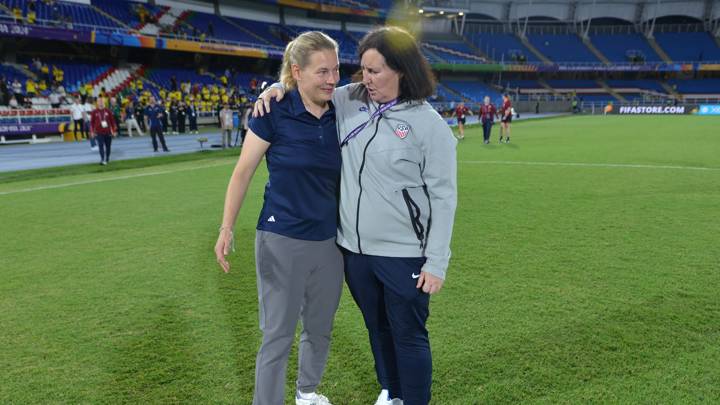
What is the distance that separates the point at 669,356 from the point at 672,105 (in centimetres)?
5007

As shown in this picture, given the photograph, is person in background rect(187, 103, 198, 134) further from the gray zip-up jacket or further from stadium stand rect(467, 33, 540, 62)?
stadium stand rect(467, 33, 540, 62)

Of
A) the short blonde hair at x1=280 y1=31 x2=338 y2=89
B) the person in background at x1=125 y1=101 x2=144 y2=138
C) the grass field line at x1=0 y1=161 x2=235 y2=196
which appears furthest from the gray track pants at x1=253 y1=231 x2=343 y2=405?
the person in background at x1=125 y1=101 x2=144 y2=138

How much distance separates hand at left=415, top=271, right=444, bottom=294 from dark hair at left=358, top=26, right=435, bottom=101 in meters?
0.83

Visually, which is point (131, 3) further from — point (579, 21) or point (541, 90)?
point (579, 21)

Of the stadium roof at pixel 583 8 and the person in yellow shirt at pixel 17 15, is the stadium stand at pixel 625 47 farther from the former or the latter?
the person in yellow shirt at pixel 17 15

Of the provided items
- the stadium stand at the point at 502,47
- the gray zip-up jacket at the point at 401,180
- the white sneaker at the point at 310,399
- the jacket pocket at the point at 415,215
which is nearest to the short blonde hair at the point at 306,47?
the gray zip-up jacket at the point at 401,180

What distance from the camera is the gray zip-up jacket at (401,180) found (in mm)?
2250

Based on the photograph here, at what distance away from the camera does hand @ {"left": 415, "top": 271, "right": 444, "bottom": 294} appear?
7.62ft

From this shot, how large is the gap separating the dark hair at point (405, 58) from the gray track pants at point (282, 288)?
0.88m

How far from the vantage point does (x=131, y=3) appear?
36.0 meters

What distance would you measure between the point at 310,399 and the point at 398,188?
1417mm

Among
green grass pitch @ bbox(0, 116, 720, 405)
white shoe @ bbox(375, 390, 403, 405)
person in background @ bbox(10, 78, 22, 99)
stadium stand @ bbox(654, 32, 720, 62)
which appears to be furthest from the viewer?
stadium stand @ bbox(654, 32, 720, 62)

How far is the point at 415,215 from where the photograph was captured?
232 cm

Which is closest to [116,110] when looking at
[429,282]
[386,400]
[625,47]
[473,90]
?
[386,400]
